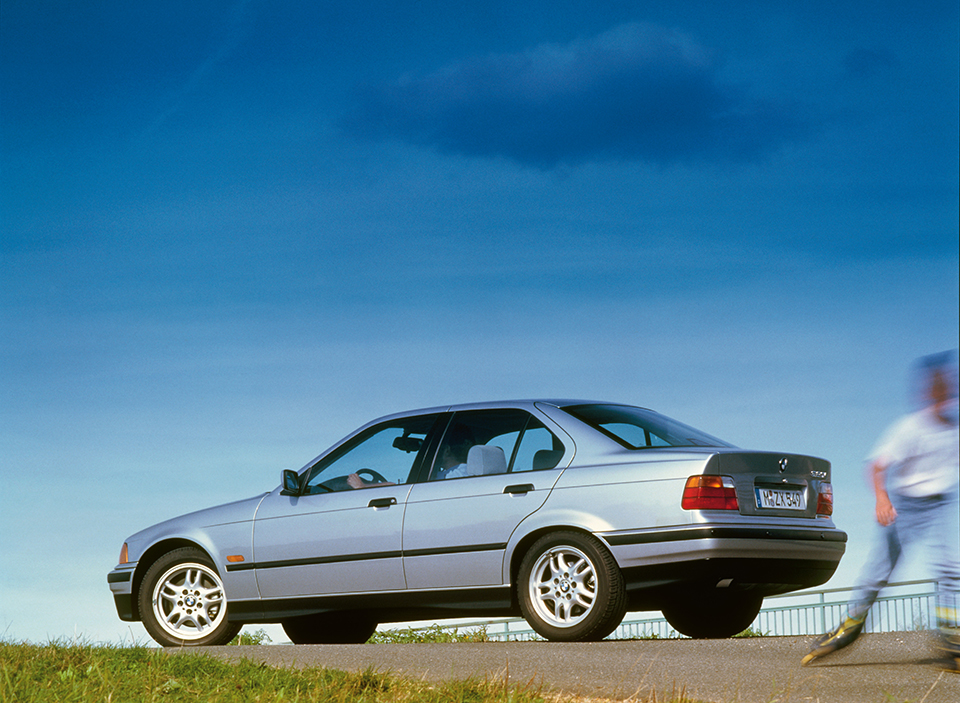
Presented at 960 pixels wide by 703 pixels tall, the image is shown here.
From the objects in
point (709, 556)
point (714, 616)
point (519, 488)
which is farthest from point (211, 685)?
point (714, 616)

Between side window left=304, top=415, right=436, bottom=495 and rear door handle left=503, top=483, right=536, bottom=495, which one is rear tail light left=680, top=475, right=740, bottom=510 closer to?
rear door handle left=503, top=483, right=536, bottom=495

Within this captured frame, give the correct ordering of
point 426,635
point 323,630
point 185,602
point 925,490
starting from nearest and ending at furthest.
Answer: point 925,490 → point 185,602 → point 323,630 → point 426,635

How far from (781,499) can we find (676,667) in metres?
1.56

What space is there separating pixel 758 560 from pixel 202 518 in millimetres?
4765

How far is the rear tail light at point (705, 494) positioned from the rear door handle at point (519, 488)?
3.79 feet

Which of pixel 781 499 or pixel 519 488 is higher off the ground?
pixel 519 488

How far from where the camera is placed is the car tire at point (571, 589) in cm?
773

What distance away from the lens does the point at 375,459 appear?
917cm

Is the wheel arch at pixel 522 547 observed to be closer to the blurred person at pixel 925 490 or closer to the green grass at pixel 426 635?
the blurred person at pixel 925 490

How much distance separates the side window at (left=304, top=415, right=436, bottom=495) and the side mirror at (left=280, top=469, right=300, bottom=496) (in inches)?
3.4

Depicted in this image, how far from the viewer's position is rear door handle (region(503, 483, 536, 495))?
8156mm

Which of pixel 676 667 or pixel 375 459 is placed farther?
pixel 375 459

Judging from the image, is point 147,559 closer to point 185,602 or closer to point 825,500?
point 185,602

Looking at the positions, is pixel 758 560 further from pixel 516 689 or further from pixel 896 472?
pixel 516 689
